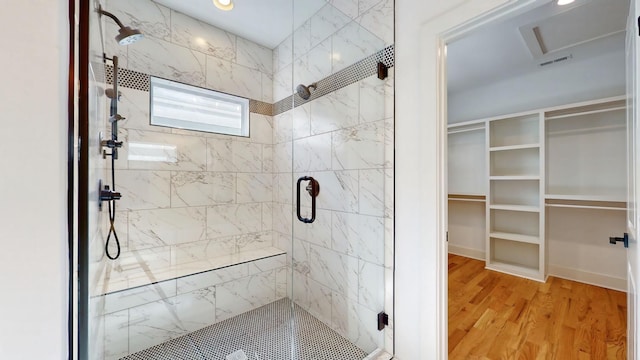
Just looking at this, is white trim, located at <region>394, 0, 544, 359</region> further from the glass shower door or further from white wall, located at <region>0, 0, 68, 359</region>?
white wall, located at <region>0, 0, 68, 359</region>

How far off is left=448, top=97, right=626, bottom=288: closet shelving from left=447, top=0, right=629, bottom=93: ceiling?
1.83 ft

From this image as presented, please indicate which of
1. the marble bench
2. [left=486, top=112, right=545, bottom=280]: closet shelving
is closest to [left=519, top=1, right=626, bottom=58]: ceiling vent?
[left=486, top=112, right=545, bottom=280]: closet shelving

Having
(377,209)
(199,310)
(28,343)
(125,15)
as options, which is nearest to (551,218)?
(377,209)

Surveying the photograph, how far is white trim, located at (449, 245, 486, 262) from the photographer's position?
3620mm

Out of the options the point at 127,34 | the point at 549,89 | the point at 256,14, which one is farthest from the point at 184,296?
the point at 549,89

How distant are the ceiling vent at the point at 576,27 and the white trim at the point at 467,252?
8.91 ft

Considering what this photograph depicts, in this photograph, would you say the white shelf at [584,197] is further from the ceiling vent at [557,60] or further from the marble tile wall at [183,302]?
the marble tile wall at [183,302]

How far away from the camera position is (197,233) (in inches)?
90.9

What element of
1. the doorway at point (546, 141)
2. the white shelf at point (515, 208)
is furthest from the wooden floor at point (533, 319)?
the white shelf at point (515, 208)

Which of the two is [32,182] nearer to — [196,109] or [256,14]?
[196,109]

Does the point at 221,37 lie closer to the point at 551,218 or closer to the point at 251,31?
the point at 251,31

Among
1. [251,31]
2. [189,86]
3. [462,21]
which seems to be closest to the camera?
[462,21]

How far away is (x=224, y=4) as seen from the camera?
210cm

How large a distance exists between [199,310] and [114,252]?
791 millimetres
